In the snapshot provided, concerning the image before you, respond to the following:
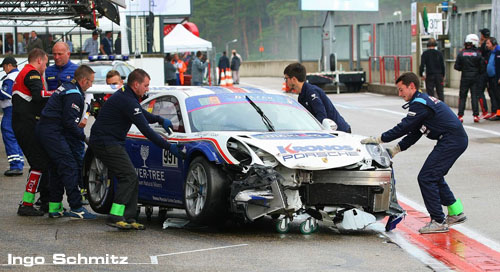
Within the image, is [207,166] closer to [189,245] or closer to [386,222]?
[189,245]

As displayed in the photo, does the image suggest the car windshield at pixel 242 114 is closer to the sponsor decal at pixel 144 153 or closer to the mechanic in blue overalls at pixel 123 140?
the mechanic in blue overalls at pixel 123 140

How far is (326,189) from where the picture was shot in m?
9.09

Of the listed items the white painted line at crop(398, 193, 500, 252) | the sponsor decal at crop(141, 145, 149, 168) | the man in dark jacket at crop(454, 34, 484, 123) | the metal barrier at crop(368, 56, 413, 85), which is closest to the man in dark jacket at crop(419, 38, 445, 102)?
the man in dark jacket at crop(454, 34, 484, 123)

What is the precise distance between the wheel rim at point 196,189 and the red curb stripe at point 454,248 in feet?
6.30

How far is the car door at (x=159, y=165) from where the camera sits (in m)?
9.79

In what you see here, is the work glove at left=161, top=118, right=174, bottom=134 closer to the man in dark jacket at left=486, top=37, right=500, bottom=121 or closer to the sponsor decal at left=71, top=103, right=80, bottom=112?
the sponsor decal at left=71, top=103, right=80, bottom=112

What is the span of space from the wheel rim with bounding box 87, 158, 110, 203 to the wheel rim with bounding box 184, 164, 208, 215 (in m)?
1.50

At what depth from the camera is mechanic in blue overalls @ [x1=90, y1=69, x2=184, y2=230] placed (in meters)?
9.57

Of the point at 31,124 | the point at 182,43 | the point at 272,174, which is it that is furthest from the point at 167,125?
the point at 182,43

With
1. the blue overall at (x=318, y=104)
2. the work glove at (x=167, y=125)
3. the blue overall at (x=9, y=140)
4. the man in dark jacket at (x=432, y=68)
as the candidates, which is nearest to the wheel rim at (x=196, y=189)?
the work glove at (x=167, y=125)

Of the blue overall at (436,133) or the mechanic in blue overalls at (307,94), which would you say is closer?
the blue overall at (436,133)

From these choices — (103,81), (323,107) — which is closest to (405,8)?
(103,81)

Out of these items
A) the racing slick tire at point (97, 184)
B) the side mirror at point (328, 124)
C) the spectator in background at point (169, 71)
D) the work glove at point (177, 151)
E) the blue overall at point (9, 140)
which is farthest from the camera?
the spectator in background at point (169, 71)

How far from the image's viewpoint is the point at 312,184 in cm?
909
